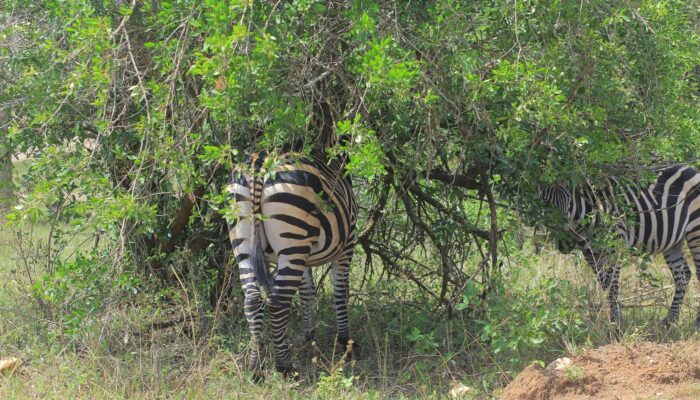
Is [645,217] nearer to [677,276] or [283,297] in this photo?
[677,276]

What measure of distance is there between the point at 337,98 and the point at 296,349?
6.69 feet

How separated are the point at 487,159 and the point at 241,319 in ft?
7.62

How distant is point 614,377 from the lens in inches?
220

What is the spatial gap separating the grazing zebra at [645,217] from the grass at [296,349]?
0.45m

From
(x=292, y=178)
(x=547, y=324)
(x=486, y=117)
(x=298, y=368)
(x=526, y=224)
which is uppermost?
(x=486, y=117)

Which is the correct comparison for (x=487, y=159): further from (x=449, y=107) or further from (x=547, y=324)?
(x=547, y=324)

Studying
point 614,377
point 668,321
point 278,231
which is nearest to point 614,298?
point 668,321

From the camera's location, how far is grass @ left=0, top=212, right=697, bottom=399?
19.5 ft

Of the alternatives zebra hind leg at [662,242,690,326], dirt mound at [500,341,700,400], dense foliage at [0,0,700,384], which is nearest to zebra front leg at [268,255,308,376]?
dense foliage at [0,0,700,384]

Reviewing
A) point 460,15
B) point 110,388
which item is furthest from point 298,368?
point 460,15

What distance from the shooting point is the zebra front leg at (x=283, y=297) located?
624 centimetres

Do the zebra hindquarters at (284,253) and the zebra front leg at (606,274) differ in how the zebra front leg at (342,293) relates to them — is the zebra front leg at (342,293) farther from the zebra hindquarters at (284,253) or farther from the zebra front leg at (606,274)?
the zebra front leg at (606,274)

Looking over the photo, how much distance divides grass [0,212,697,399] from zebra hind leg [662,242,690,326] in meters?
0.22

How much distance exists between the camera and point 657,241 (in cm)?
809
